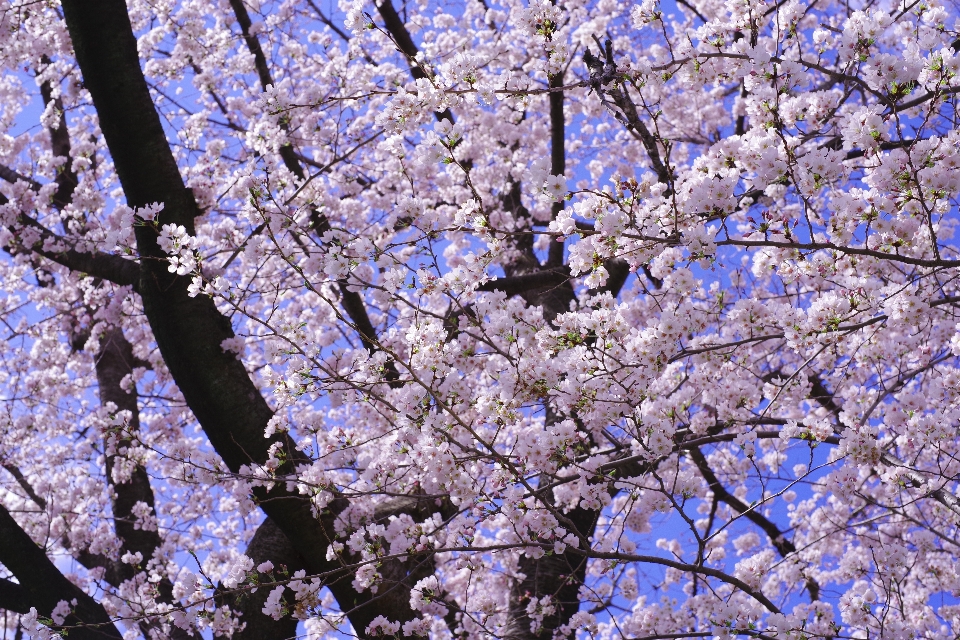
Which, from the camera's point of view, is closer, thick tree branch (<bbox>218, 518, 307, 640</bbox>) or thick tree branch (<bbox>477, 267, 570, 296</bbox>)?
thick tree branch (<bbox>218, 518, 307, 640</bbox>)

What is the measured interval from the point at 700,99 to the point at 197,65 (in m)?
5.60

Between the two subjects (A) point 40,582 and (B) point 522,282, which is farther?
(B) point 522,282

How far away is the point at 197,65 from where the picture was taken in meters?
8.12

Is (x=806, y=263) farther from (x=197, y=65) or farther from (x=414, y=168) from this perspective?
(x=197, y=65)

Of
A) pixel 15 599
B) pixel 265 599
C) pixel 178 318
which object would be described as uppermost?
pixel 178 318

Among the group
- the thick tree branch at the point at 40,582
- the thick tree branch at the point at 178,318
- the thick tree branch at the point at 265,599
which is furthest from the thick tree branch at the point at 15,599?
the thick tree branch at the point at 178,318

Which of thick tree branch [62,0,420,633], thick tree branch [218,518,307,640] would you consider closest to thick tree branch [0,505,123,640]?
thick tree branch [218,518,307,640]

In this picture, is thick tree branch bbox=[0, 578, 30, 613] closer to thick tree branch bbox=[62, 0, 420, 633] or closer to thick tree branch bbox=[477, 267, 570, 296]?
thick tree branch bbox=[62, 0, 420, 633]

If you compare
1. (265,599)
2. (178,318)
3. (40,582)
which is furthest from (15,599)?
(178,318)

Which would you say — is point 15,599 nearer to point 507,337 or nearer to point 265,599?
point 265,599

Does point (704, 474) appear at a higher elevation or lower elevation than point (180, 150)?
lower

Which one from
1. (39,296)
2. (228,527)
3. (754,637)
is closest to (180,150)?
(39,296)

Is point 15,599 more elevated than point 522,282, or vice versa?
point 522,282

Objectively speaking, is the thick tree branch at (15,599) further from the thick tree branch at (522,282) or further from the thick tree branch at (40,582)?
the thick tree branch at (522,282)
